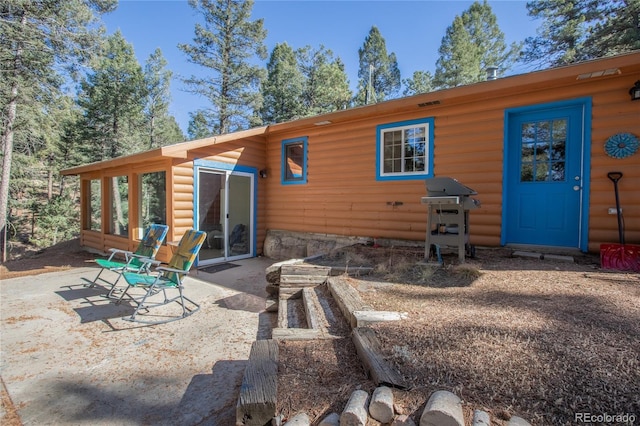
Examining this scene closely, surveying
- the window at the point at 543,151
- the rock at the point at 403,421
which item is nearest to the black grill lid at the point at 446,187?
the window at the point at 543,151

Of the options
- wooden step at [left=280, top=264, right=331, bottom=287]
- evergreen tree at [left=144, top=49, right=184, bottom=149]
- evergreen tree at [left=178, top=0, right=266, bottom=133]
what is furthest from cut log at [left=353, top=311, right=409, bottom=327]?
evergreen tree at [left=144, top=49, right=184, bottom=149]

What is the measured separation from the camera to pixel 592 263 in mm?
3748

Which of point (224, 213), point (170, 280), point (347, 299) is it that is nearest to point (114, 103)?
point (224, 213)

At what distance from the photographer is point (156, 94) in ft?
55.9

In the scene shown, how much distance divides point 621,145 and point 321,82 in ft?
51.8

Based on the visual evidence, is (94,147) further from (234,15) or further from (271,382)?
(271,382)

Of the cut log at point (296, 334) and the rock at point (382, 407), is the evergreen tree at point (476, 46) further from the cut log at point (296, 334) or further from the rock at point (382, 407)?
the rock at point (382, 407)

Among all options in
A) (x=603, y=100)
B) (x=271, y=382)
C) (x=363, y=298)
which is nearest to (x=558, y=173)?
(x=603, y=100)

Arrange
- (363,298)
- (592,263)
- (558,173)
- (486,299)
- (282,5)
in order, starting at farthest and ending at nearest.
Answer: (282,5)
(558,173)
(592,263)
(363,298)
(486,299)

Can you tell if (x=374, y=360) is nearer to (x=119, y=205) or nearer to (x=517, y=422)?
(x=517, y=422)

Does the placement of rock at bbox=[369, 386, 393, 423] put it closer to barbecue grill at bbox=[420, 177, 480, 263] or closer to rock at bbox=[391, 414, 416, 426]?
rock at bbox=[391, 414, 416, 426]

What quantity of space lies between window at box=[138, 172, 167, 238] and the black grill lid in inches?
200

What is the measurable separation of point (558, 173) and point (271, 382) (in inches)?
192

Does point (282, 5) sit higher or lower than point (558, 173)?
higher
